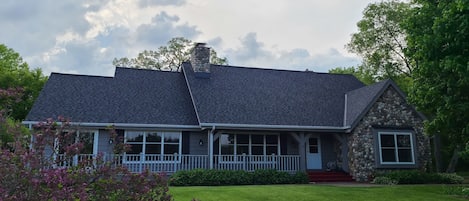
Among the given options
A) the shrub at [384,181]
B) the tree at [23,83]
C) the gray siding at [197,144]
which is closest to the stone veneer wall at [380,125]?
the shrub at [384,181]

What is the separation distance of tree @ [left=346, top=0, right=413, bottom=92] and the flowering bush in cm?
2418

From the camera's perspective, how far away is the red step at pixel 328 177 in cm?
1766

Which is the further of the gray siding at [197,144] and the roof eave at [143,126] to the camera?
the gray siding at [197,144]

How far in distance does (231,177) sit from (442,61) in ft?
29.1

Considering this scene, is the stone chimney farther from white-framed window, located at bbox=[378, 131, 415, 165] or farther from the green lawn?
the green lawn

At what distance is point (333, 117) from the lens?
19.3 metres

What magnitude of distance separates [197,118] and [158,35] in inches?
388

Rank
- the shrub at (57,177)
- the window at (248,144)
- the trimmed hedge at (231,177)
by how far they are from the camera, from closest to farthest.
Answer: the shrub at (57,177)
the trimmed hedge at (231,177)
the window at (248,144)

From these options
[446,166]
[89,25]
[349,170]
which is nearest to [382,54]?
[446,166]

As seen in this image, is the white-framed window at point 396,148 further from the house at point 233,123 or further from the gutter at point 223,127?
the gutter at point 223,127

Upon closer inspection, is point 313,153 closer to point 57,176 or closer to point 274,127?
point 274,127

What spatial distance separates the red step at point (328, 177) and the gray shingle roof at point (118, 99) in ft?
19.8

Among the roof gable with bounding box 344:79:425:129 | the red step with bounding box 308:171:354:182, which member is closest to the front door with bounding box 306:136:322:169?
the red step with bounding box 308:171:354:182

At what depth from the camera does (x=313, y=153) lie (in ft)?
63.9
